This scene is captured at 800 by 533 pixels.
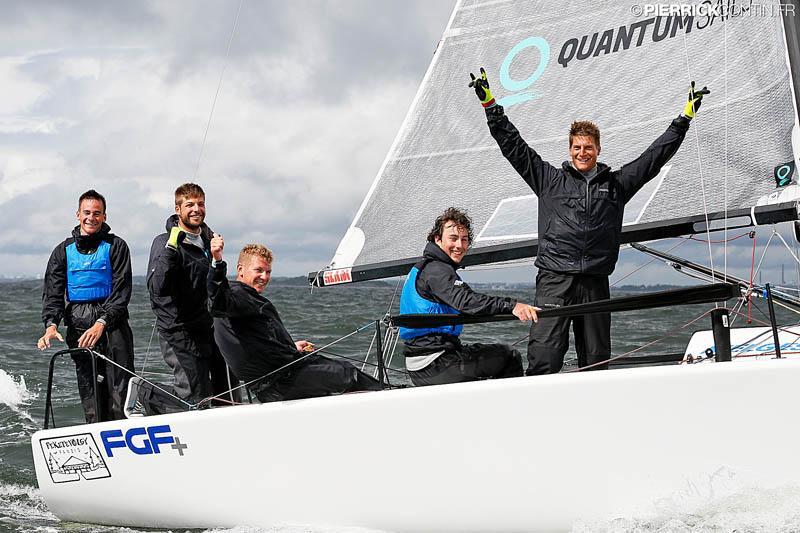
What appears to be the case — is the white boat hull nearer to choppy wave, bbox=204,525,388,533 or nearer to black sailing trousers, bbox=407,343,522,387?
choppy wave, bbox=204,525,388,533

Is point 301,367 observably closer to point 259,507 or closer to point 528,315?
point 259,507

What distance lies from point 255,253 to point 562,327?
1.19 meters

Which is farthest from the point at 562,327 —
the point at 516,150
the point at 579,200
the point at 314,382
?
the point at 314,382

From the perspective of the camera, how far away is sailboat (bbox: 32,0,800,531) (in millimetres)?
2928

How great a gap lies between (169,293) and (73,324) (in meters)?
0.69

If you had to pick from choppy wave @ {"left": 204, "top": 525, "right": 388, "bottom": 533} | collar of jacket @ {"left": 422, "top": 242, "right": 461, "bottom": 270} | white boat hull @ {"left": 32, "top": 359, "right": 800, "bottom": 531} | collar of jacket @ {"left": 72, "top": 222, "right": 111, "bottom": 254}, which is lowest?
choppy wave @ {"left": 204, "top": 525, "right": 388, "bottom": 533}

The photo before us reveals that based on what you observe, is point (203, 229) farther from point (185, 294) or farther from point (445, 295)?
point (445, 295)

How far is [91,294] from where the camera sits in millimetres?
4258

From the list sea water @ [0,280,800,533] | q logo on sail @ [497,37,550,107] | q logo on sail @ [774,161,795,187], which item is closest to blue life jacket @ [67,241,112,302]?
sea water @ [0,280,800,533]

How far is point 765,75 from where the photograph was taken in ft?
12.9

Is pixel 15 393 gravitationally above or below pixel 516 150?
below

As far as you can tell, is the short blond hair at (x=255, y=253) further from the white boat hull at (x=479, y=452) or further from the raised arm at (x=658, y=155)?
the raised arm at (x=658, y=155)

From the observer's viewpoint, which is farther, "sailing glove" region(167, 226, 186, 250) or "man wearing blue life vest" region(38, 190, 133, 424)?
"man wearing blue life vest" region(38, 190, 133, 424)

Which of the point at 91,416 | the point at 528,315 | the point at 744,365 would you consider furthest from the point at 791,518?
the point at 91,416
